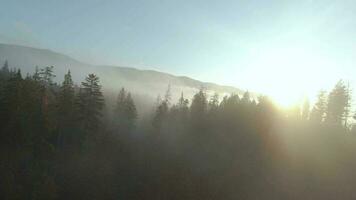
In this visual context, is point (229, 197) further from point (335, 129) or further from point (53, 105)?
point (335, 129)

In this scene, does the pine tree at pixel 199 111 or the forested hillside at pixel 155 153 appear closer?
the forested hillside at pixel 155 153

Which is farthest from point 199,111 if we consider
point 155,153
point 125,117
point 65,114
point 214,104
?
point 65,114

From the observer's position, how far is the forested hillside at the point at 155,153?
4406 centimetres

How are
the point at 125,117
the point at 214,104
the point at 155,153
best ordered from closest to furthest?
the point at 155,153 → the point at 125,117 → the point at 214,104

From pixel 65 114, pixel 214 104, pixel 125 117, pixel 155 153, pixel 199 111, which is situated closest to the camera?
pixel 65 114

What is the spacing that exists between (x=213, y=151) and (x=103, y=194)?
27.0 meters

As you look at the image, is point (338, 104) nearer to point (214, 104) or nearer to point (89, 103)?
point (214, 104)

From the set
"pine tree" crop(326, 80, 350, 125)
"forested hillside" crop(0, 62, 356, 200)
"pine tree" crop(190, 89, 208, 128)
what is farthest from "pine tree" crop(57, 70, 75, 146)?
"pine tree" crop(326, 80, 350, 125)

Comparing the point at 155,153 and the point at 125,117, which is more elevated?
the point at 125,117

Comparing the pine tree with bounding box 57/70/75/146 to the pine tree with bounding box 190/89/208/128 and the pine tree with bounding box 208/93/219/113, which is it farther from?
the pine tree with bounding box 208/93/219/113

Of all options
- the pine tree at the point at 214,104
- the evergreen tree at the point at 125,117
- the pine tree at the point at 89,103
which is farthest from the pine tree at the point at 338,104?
the pine tree at the point at 89,103

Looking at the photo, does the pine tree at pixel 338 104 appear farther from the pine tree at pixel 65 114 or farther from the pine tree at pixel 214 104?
the pine tree at pixel 65 114

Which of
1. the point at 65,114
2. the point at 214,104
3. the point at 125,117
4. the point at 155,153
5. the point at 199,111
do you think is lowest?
the point at 155,153

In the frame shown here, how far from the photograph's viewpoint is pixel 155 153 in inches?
2461
